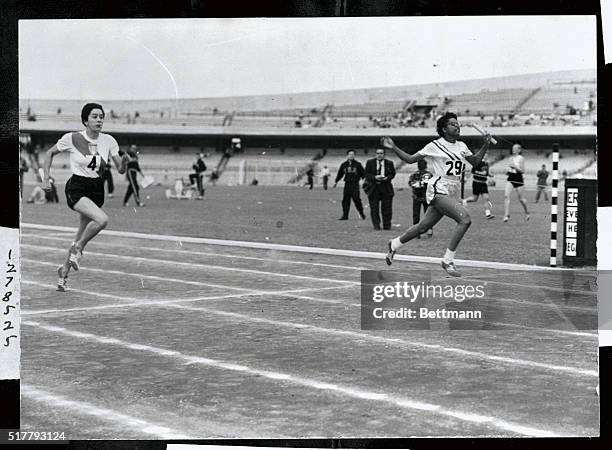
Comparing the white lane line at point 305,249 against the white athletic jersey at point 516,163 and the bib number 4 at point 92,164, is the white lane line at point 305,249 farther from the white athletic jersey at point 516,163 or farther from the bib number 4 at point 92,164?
the white athletic jersey at point 516,163

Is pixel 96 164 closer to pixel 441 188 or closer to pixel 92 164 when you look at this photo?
pixel 92 164

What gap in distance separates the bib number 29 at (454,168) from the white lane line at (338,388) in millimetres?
3657

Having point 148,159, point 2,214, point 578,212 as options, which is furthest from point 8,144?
point 148,159

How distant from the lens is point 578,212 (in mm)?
12203

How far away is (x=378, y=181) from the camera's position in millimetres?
17672

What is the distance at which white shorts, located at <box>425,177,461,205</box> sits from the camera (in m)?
9.28

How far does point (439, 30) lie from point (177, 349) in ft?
10.8

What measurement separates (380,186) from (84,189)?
1002 cm

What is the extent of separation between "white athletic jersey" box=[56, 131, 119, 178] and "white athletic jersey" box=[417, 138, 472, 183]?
127 inches

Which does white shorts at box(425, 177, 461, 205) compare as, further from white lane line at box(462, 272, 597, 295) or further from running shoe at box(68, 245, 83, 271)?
running shoe at box(68, 245, 83, 271)

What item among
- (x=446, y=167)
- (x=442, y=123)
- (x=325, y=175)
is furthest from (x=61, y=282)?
(x=325, y=175)

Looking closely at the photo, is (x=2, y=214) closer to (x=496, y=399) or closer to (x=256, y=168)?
(x=496, y=399)

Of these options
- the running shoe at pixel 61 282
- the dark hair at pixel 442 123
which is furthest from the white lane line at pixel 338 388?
the dark hair at pixel 442 123

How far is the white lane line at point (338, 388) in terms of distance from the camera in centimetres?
497
